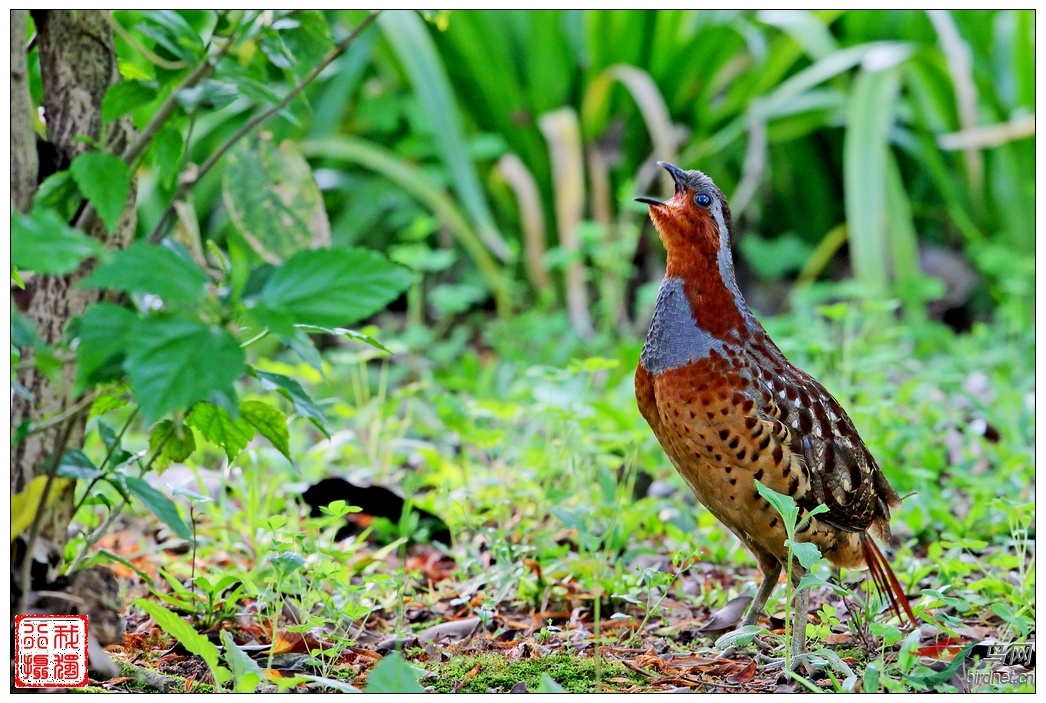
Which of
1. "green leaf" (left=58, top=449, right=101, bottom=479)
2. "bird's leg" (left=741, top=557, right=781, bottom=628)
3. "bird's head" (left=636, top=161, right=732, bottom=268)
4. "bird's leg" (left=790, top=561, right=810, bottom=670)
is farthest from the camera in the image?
"bird's leg" (left=741, top=557, right=781, bottom=628)

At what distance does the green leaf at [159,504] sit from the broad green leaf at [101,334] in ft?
1.15

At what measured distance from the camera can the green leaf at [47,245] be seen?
5.22ft

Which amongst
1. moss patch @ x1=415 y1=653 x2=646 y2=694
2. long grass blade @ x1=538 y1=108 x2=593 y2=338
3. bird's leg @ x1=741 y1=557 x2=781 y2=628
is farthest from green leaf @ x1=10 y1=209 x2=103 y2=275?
long grass blade @ x1=538 y1=108 x2=593 y2=338

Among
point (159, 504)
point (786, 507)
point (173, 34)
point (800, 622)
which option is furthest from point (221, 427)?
point (800, 622)

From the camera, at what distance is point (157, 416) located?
5.08 feet

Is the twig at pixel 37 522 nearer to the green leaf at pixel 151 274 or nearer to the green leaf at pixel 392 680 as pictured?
the green leaf at pixel 151 274

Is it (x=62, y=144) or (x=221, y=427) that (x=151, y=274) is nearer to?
(x=221, y=427)

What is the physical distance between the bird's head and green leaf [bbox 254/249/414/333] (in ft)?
3.10

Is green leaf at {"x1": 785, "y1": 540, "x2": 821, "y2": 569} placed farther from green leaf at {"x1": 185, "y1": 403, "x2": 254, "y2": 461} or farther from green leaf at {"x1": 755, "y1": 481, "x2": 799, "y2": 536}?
green leaf at {"x1": 185, "y1": 403, "x2": 254, "y2": 461}

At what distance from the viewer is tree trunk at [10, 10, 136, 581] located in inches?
85.7

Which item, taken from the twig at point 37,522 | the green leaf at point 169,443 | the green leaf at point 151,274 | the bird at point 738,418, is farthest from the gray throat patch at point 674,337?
the twig at point 37,522

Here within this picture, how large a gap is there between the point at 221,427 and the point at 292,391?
9.0 inches

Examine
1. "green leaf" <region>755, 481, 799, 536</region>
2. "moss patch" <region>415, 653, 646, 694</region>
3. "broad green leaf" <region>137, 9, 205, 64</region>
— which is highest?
"broad green leaf" <region>137, 9, 205, 64</region>

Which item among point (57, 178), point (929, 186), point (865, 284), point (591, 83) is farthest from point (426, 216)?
point (57, 178)
